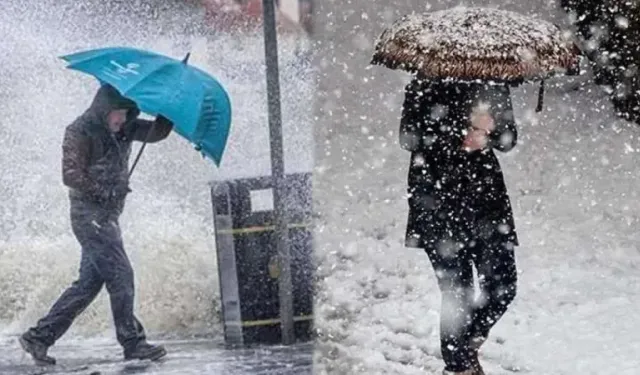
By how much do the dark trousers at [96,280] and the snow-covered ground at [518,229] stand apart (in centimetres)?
78

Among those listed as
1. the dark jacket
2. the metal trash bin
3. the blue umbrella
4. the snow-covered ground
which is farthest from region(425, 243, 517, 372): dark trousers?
the dark jacket

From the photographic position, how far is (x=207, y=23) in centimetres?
402

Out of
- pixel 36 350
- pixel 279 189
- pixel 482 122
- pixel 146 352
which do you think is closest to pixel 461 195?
pixel 482 122

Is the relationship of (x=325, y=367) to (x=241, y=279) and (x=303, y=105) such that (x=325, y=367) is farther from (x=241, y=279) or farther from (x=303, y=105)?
(x=303, y=105)

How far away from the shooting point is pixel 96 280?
12.0 feet

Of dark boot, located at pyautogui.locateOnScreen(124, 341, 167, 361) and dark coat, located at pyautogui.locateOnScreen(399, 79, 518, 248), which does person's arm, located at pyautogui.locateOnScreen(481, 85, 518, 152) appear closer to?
dark coat, located at pyautogui.locateOnScreen(399, 79, 518, 248)

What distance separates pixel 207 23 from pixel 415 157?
0.80 metres

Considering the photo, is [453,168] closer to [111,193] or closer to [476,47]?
[476,47]

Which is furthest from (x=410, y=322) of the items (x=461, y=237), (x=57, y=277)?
(x=57, y=277)

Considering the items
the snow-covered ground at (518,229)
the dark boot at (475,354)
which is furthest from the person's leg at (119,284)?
Answer: the dark boot at (475,354)

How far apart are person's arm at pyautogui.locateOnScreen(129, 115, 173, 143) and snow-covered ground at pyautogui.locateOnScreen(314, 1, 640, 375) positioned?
40.4 inches

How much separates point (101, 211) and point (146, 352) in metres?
0.44

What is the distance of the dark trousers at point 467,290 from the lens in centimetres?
405

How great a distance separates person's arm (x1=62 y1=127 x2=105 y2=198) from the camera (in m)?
3.54
